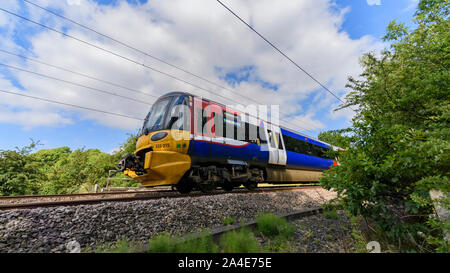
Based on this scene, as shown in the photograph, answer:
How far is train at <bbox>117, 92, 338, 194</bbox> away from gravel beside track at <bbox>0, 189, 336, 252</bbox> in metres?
1.52

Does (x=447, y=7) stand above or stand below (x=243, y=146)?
above

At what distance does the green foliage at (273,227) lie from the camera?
10.1 feet

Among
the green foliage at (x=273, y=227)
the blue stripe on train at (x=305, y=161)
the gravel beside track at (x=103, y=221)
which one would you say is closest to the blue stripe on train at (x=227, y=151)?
the gravel beside track at (x=103, y=221)

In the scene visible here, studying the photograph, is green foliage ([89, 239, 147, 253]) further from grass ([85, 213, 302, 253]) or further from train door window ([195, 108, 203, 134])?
train door window ([195, 108, 203, 134])

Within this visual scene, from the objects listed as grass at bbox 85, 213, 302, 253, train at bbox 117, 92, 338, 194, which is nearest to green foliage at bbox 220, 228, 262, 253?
grass at bbox 85, 213, 302, 253

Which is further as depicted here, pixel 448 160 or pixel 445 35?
pixel 445 35

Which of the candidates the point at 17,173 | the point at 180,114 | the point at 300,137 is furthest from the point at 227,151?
the point at 17,173

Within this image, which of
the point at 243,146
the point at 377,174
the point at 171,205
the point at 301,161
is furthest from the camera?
the point at 301,161

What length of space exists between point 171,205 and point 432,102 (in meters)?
5.58

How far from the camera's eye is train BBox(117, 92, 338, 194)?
5109 mm

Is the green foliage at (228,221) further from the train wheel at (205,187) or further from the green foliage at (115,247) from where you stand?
the train wheel at (205,187)
